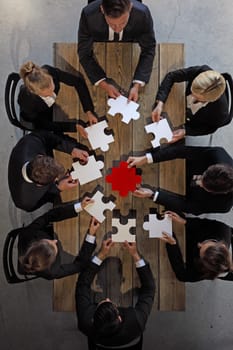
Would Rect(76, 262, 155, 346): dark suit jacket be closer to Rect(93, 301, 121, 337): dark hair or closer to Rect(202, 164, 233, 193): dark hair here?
Result: Rect(93, 301, 121, 337): dark hair

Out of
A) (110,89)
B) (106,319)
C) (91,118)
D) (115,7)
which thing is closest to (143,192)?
(91,118)

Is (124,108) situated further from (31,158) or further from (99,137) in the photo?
(31,158)

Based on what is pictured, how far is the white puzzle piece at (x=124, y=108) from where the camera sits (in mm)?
2971

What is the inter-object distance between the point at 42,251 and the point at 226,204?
124cm

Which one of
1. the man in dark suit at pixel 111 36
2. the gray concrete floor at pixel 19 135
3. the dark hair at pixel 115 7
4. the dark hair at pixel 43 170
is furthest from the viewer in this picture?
the gray concrete floor at pixel 19 135

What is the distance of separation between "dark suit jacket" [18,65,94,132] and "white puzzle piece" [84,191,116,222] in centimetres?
48

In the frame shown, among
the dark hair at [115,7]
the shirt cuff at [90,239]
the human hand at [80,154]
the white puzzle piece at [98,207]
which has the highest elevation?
the dark hair at [115,7]

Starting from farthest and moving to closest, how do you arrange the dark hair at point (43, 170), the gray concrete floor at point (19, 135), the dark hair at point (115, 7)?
the gray concrete floor at point (19, 135)
the dark hair at point (43, 170)
the dark hair at point (115, 7)

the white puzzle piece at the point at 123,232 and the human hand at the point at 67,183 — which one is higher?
the human hand at the point at 67,183

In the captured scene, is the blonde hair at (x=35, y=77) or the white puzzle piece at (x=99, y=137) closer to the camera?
the blonde hair at (x=35, y=77)

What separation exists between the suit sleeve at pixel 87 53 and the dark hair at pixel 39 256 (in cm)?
113

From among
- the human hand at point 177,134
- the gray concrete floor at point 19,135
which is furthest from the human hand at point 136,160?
the gray concrete floor at point 19,135

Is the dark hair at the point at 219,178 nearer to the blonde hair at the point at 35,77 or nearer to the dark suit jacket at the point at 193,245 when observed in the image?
the dark suit jacket at the point at 193,245

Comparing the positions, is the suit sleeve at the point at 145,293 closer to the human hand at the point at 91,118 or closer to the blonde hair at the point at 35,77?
the human hand at the point at 91,118
